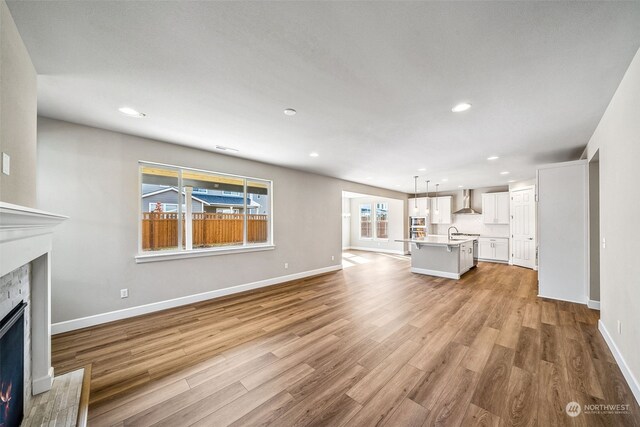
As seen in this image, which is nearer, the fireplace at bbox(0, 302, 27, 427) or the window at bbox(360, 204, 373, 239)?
the fireplace at bbox(0, 302, 27, 427)

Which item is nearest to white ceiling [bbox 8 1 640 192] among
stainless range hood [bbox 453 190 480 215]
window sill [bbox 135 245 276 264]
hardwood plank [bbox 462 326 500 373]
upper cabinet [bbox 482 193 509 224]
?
window sill [bbox 135 245 276 264]

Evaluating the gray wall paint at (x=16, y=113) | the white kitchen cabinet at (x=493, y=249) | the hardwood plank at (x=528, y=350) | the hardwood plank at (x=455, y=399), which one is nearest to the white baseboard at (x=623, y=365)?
the hardwood plank at (x=528, y=350)

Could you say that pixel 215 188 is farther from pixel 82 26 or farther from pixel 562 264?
pixel 562 264

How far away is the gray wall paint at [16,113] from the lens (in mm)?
1357

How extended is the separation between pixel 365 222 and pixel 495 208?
4868mm

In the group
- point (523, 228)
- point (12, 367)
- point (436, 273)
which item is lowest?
point (436, 273)

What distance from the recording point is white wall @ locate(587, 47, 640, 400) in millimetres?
1818

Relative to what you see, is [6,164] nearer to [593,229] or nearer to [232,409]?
[232,409]

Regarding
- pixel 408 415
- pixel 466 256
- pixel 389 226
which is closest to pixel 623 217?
pixel 408 415

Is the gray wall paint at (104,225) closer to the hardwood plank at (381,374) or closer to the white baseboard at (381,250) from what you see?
the hardwood plank at (381,374)

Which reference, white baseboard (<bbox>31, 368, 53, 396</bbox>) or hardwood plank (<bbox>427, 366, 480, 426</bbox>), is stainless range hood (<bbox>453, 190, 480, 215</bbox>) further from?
white baseboard (<bbox>31, 368, 53, 396</bbox>)

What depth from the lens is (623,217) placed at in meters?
2.07
